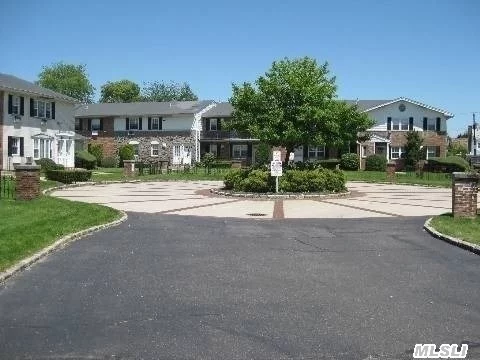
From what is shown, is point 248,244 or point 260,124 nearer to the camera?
point 248,244

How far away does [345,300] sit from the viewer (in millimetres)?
7141

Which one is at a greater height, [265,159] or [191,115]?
[191,115]

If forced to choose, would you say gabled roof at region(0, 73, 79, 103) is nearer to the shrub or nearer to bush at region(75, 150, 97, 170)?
bush at region(75, 150, 97, 170)

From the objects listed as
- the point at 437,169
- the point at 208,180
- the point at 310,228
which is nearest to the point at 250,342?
the point at 310,228

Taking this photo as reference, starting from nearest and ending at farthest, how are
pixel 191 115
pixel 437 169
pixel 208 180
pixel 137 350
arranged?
1. pixel 137 350
2. pixel 208 180
3. pixel 437 169
4. pixel 191 115

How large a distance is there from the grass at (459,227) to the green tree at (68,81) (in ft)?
328

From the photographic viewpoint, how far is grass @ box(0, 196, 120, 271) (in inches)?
396

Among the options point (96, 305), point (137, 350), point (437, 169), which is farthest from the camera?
point (437, 169)

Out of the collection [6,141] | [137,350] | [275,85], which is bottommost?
[137,350]

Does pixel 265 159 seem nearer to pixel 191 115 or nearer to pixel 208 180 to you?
pixel 191 115

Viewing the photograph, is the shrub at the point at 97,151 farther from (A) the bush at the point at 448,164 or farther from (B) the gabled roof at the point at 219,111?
(A) the bush at the point at 448,164

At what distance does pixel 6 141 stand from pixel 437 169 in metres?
34.4

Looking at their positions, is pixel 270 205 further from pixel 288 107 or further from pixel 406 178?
pixel 406 178

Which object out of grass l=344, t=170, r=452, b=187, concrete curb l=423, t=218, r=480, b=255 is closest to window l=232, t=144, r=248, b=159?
grass l=344, t=170, r=452, b=187
